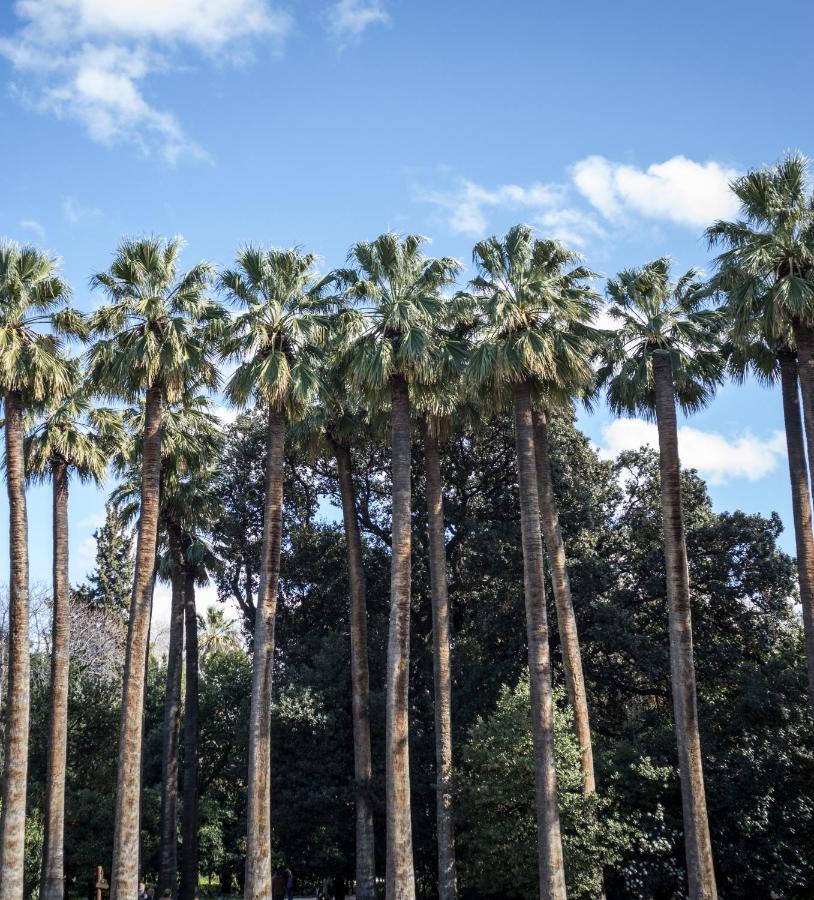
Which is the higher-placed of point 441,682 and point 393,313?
point 393,313

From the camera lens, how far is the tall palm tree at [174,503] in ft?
92.3

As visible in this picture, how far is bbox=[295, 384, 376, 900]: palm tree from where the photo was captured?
996 inches

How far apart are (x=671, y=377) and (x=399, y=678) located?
999 cm

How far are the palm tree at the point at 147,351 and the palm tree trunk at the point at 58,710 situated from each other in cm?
406

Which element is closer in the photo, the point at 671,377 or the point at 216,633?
the point at 671,377

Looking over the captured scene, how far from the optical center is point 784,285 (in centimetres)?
2039

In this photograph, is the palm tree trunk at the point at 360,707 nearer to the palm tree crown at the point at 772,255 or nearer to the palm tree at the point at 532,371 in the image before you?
the palm tree at the point at 532,371

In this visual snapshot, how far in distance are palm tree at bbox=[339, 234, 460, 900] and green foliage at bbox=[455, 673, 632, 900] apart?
1.94 m

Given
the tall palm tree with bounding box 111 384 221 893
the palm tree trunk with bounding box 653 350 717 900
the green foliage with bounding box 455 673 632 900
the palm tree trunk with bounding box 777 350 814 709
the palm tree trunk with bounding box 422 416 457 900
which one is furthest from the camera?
the tall palm tree with bounding box 111 384 221 893

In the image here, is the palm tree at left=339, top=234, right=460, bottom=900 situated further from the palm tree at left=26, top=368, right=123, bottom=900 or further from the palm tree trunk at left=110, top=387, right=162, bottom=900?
the palm tree at left=26, top=368, right=123, bottom=900

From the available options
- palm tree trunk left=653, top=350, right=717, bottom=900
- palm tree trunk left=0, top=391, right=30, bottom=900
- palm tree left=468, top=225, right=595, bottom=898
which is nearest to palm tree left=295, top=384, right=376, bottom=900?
palm tree left=468, top=225, right=595, bottom=898

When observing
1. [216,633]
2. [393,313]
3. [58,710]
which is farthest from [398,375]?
[216,633]

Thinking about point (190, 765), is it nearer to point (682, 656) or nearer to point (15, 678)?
point (15, 678)

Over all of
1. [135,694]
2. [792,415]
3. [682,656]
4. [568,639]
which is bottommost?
[135,694]
